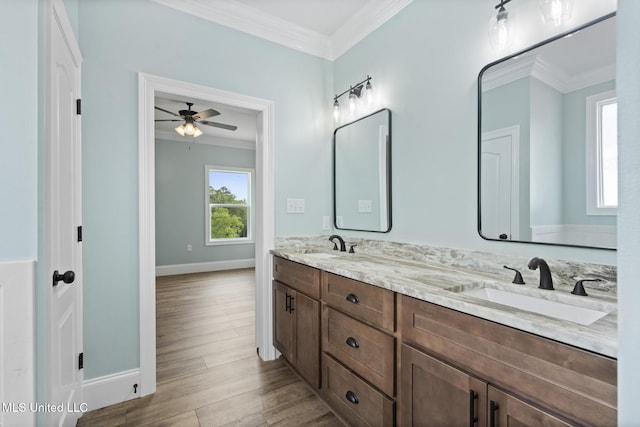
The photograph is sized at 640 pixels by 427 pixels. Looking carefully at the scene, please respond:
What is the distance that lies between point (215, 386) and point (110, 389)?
2.07 feet

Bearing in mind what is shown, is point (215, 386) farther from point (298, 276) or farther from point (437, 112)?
point (437, 112)

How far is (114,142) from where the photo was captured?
6.16 feet

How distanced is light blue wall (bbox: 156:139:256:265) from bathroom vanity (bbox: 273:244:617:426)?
14.5 ft

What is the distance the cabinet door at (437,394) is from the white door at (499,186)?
2.58 feet

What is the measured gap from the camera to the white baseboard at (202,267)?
18.0 feet

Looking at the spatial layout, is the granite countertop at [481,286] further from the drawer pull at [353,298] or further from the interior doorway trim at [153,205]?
the interior doorway trim at [153,205]

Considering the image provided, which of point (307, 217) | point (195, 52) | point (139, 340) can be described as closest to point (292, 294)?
point (307, 217)

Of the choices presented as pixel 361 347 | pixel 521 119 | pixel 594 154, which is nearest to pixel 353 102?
pixel 521 119

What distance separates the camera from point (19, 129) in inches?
42.0

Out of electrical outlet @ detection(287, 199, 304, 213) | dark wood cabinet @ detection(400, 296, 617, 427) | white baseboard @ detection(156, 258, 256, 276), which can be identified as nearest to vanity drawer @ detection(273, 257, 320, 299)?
electrical outlet @ detection(287, 199, 304, 213)

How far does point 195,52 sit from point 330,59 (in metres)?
1.22

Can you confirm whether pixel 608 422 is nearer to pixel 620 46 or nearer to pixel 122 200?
pixel 620 46

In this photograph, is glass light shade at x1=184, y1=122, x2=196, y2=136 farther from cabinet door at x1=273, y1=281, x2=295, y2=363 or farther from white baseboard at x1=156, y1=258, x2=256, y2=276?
white baseboard at x1=156, y1=258, x2=256, y2=276

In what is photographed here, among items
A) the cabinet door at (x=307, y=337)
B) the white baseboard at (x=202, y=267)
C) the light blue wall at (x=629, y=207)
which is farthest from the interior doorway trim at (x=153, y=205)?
the white baseboard at (x=202, y=267)
